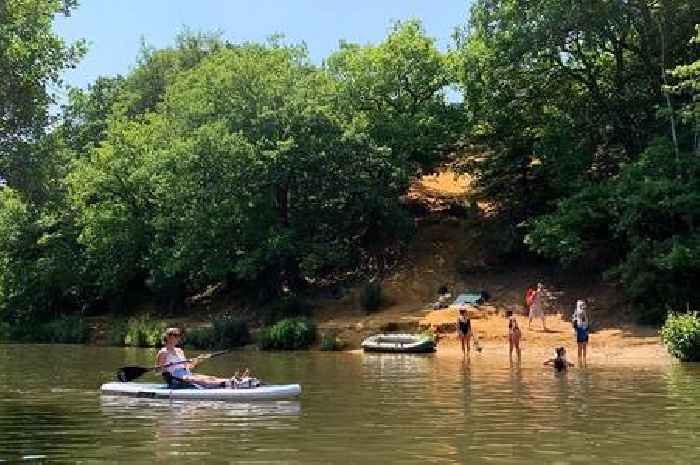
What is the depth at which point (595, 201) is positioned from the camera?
35.5 metres

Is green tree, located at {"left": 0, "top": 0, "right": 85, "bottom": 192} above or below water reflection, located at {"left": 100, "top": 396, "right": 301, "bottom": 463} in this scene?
above

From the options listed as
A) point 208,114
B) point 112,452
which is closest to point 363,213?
point 208,114

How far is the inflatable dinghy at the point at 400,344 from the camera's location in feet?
103

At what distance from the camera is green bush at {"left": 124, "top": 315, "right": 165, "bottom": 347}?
39.1m

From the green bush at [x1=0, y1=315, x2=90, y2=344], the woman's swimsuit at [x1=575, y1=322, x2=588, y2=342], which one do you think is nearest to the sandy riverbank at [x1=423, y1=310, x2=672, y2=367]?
the woman's swimsuit at [x1=575, y1=322, x2=588, y2=342]

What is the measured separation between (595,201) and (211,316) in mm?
20585

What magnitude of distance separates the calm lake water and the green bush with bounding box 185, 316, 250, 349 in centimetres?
1215

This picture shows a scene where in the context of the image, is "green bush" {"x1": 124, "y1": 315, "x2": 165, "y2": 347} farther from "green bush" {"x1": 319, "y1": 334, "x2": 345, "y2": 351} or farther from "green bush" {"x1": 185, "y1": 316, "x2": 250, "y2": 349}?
"green bush" {"x1": 319, "y1": 334, "x2": 345, "y2": 351}

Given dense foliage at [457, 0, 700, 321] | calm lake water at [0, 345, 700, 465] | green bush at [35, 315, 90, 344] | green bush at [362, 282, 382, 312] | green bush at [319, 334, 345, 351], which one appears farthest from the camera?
green bush at [35, 315, 90, 344]

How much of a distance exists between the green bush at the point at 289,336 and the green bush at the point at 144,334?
636 centimetres

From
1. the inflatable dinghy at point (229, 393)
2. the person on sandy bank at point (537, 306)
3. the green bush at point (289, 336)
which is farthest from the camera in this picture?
the green bush at point (289, 336)

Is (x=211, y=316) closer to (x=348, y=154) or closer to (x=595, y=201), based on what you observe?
(x=348, y=154)

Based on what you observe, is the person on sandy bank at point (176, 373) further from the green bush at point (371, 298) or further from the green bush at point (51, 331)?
the green bush at point (51, 331)

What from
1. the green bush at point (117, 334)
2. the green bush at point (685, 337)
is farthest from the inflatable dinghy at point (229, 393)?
the green bush at point (117, 334)
